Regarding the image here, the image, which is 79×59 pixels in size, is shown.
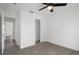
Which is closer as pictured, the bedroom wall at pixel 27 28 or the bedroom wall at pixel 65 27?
the bedroom wall at pixel 65 27

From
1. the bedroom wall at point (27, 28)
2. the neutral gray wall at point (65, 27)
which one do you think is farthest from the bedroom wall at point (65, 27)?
the bedroom wall at point (27, 28)

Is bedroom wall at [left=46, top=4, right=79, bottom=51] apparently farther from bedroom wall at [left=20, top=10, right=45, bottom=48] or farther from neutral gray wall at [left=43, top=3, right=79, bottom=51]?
bedroom wall at [left=20, top=10, right=45, bottom=48]

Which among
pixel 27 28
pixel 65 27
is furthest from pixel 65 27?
pixel 27 28

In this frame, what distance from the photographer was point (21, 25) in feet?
13.2

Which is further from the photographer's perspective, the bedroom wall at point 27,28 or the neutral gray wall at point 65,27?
the bedroom wall at point 27,28

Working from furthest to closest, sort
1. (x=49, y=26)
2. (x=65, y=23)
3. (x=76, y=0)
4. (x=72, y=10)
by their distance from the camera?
(x=49, y=26) < (x=65, y=23) < (x=72, y=10) < (x=76, y=0)

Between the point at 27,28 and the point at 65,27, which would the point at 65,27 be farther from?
the point at 27,28

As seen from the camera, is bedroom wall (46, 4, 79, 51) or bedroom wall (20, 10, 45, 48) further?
bedroom wall (20, 10, 45, 48)

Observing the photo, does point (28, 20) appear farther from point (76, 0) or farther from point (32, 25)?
point (76, 0)

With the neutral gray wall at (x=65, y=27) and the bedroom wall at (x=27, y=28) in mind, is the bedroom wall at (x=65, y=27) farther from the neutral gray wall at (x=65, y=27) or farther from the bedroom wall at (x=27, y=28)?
the bedroom wall at (x=27, y=28)

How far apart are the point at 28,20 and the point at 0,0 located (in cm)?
361

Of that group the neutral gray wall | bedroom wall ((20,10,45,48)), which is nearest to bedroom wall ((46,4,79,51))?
the neutral gray wall

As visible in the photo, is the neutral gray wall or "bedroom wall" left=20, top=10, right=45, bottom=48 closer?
the neutral gray wall
